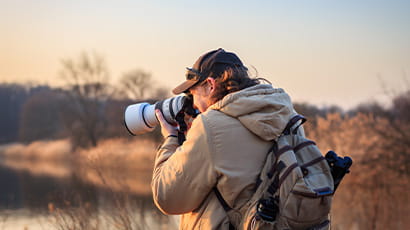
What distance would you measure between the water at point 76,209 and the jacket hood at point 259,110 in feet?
5.91

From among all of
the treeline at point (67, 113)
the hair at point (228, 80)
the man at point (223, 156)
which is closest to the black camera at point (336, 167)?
the man at point (223, 156)

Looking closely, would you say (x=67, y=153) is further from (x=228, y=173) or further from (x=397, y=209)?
(x=228, y=173)

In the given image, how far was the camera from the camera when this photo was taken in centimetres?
202

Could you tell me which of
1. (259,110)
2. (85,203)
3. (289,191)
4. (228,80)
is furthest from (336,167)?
(85,203)

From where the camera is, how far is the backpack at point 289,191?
1.60 m

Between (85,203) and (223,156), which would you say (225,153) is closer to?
(223,156)

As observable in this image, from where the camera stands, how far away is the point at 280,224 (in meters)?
1.62

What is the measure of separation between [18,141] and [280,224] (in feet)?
70.1

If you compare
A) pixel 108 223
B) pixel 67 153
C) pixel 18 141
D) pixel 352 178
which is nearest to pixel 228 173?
pixel 108 223

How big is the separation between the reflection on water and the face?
54.9 inches

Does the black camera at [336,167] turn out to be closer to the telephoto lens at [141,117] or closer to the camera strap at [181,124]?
the camera strap at [181,124]

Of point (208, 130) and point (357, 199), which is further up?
point (208, 130)

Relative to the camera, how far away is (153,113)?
231 centimetres

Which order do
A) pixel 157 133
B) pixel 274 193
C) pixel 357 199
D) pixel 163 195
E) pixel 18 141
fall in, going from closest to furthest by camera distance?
pixel 274 193 → pixel 163 195 → pixel 357 199 → pixel 157 133 → pixel 18 141
